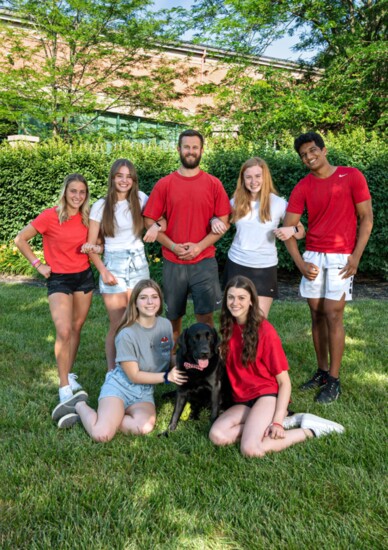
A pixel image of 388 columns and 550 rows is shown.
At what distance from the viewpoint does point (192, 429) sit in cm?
353

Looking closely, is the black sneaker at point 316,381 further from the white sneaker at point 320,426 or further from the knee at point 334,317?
the white sneaker at point 320,426

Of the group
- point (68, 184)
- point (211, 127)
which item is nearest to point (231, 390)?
point (68, 184)

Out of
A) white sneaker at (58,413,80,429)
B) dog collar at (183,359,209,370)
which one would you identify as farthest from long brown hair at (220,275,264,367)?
white sneaker at (58,413,80,429)

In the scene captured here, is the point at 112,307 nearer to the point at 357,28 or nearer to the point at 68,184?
the point at 68,184

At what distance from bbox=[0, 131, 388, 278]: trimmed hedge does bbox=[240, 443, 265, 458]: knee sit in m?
5.93

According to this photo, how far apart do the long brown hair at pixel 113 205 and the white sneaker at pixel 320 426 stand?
2037 mm

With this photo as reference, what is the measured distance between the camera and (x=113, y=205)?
413cm

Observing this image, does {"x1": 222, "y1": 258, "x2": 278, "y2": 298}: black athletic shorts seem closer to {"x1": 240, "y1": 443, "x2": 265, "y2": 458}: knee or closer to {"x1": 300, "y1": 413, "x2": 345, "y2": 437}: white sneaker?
{"x1": 300, "y1": 413, "x2": 345, "y2": 437}: white sneaker

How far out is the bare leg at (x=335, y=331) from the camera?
4.02 m

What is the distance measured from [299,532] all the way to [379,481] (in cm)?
66

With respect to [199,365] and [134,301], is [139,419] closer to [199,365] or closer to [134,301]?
[199,365]

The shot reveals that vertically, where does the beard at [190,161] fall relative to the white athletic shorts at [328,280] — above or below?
above

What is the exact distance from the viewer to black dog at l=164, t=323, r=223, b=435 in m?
3.24

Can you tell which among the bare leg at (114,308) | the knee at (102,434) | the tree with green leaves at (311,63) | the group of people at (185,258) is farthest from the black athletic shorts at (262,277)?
the tree with green leaves at (311,63)
